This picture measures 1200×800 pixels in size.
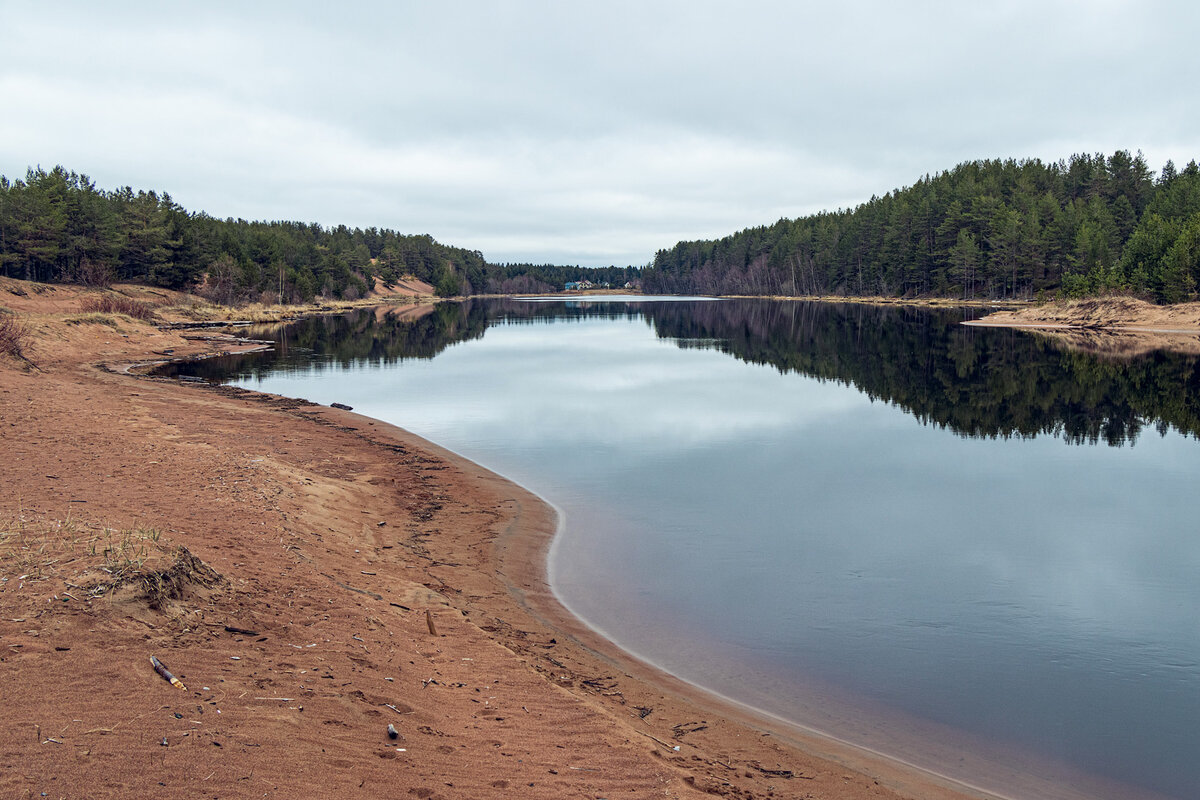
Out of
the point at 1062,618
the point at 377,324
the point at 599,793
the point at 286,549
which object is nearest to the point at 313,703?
the point at 599,793

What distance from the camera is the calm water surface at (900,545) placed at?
9359mm

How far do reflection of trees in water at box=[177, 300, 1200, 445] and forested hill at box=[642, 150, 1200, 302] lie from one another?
807 inches

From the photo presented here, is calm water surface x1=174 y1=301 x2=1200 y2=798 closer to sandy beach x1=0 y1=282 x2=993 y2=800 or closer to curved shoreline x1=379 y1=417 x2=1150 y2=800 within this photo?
curved shoreline x1=379 y1=417 x2=1150 y2=800

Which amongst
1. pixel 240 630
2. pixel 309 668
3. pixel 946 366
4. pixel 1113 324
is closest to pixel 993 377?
pixel 946 366

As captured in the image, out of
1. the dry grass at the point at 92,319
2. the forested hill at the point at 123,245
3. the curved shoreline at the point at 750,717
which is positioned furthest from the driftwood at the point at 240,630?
the forested hill at the point at 123,245

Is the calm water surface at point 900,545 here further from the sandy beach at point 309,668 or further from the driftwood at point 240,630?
the driftwood at point 240,630

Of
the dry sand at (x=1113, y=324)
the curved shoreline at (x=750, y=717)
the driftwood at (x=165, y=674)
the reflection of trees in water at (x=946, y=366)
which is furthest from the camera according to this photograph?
the dry sand at (x=1113, y=324)

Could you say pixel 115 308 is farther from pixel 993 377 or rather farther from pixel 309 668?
pixel 309 668

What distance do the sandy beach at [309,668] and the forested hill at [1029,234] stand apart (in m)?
86.6

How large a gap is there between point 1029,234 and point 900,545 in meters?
113

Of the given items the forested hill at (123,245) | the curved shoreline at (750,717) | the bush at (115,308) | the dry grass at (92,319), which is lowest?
the curved shoreline at (750,717)

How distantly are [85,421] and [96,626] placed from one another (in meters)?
14.9

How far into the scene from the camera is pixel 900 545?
15578mm

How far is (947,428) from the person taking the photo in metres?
28.7
